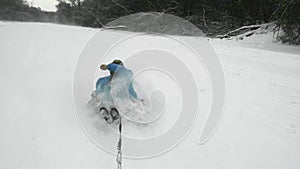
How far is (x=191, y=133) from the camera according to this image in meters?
3.67

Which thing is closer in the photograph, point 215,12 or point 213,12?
point 215,12

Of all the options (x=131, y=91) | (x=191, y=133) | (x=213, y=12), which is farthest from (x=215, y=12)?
(x=191, y=133)

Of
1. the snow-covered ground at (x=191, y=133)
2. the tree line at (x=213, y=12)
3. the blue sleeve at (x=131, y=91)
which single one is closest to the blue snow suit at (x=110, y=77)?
the blue sleeve at (x=131, y=91)

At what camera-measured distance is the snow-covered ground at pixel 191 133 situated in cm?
303

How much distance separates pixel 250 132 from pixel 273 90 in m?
1.83

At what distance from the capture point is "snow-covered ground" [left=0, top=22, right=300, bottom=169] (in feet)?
9.95

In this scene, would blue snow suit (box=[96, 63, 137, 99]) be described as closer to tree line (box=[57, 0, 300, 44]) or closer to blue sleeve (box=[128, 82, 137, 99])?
blue sleeve (box=[128, 82, 137, 99])

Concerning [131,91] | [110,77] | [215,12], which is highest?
[215,12]

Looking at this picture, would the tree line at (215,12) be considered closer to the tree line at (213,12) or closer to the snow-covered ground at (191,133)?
the tree line at (213,12)

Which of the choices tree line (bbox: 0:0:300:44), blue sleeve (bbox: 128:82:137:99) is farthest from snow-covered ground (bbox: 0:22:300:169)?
tree line (bbox: 0:0:300:44)

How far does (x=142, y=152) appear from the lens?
3.34 meters

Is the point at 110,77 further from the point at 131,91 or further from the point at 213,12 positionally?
the point at 213,12

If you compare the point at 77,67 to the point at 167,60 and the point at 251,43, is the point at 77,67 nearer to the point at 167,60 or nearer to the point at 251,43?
the point at 167,60

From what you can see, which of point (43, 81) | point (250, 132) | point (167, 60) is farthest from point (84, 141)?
Answer: point (167, 60)
